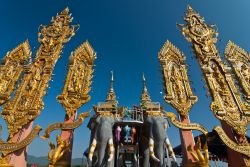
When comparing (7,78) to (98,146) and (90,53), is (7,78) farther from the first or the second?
(98,146)

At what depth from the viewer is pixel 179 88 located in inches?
501

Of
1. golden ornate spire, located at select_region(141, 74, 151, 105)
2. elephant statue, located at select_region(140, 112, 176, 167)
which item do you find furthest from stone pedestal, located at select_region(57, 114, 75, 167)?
golden ornate spire, located at select_region(141, 74, 151, 105)

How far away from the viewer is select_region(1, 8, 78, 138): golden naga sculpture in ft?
36.3

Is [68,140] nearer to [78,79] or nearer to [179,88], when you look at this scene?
[78,79]

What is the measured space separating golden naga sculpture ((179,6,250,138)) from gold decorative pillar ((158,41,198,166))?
3.99ft

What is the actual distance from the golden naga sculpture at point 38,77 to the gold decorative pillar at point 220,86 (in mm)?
8928

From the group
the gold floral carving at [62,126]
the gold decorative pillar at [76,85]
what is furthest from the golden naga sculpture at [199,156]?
the gold decorative pillar at [76,85]

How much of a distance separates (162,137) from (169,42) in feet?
28.1

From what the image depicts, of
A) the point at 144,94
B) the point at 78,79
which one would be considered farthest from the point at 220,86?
the point at 78,79

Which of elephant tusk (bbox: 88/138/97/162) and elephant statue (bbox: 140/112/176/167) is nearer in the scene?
elephant tusk (bbox: 88/138/97/162)

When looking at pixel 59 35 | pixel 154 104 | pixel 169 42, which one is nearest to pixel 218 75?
pixel 169 42

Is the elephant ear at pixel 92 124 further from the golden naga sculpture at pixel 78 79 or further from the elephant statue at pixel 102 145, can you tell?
the golden naga sculpture at pixel 78 79

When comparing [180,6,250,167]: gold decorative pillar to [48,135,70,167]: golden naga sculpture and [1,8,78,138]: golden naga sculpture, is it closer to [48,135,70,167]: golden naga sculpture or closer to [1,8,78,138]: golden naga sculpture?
[48,135,70,167]: golden naga sculpture

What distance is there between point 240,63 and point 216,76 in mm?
2308
